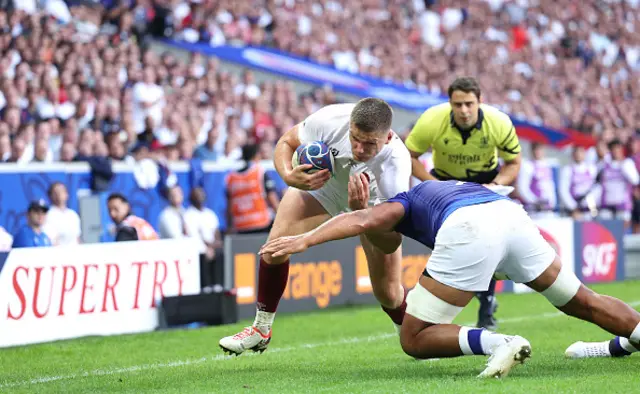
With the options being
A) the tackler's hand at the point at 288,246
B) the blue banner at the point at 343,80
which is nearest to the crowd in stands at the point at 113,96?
the blue banner at the point at 343,80

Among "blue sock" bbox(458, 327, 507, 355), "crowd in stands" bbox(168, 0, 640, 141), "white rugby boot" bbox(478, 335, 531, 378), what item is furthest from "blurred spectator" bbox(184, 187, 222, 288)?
"white rugby boot" bbox(478, 335, 531, 378)

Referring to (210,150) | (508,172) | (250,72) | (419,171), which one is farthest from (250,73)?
(508,172)

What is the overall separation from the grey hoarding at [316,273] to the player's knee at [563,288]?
5997mm

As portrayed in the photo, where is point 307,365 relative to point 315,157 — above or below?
below

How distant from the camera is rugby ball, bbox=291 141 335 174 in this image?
7.47m

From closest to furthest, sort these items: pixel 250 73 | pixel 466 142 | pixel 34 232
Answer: pixel 466 142
pixel 34 232
pixel 250 73

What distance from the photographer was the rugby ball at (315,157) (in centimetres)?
747

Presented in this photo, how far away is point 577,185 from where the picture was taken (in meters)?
18.2

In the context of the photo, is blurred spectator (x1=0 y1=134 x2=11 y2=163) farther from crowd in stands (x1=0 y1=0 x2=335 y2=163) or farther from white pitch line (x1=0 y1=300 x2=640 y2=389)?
white pitch line (x1=0 y1=300 x2=640 y2=389)

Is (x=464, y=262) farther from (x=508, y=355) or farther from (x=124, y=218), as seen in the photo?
(x=124, y=218)

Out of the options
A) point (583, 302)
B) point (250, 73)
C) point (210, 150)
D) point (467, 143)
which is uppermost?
point (250, 73)

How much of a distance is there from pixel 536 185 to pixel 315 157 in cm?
1108

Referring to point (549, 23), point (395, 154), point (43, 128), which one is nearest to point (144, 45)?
point (43, 128)

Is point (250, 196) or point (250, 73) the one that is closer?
point (250, 196)
